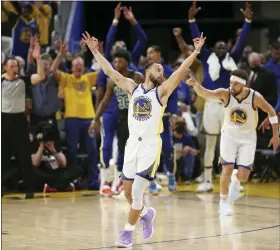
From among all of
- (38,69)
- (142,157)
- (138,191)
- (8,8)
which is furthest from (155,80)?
(8,8)

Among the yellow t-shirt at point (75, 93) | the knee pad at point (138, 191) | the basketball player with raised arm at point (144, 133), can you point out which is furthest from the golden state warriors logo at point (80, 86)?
the knee pad at point (138, 191)

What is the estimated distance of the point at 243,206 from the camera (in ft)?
40.1

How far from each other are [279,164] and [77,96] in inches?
175

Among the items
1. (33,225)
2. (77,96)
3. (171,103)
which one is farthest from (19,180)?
(33,225)

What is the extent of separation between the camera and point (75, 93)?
45.9 ft

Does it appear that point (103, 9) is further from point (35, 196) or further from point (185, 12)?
point (35, 196)

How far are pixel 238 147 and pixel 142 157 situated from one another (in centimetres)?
312

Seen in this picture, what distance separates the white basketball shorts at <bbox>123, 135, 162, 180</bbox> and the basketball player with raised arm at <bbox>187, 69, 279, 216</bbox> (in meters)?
2.51

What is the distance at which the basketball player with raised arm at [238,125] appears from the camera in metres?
11.1

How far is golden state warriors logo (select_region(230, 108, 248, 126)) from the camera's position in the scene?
11219 millimetres

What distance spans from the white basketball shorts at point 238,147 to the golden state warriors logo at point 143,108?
290cm

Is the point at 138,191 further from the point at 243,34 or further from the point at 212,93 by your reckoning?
the point at 243,34

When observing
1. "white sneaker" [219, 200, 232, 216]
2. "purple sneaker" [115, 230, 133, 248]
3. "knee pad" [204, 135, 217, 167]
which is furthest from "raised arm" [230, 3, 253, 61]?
"purple sneaker" [115, 230, 133, 248]

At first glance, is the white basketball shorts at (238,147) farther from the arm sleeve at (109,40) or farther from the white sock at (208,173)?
the arm sleeve at (109,40)
